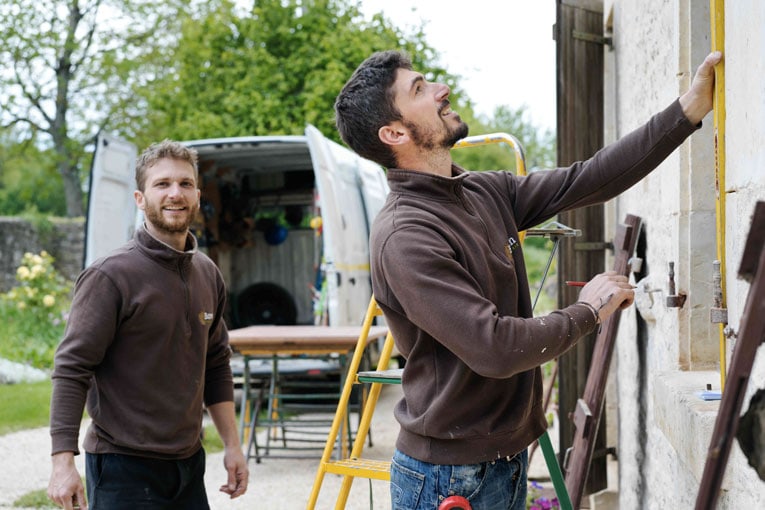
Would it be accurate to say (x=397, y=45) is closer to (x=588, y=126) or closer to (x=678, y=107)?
(x=588, y=126)

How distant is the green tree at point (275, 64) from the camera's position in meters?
16.1

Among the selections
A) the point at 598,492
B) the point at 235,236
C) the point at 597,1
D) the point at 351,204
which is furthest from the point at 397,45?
the point at 598,492

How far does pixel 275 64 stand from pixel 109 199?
8003 mm

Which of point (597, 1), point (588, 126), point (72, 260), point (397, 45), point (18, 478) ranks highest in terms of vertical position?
point (397, 45)

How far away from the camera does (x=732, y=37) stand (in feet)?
7.12

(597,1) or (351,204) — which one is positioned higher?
(597,1)

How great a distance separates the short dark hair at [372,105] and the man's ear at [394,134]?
13mm

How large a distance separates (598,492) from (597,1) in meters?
2.95

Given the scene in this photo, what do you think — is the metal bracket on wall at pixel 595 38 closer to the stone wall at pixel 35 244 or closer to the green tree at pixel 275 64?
the green tree at pixel 275 64

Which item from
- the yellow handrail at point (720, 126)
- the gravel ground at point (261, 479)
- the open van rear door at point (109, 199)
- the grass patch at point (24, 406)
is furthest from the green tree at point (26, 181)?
the yellow handrail at point (720, 126)

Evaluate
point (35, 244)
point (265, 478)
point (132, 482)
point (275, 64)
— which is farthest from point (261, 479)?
point (35, 244)

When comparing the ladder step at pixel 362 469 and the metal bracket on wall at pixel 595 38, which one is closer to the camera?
the ladder step at pixel 362 469

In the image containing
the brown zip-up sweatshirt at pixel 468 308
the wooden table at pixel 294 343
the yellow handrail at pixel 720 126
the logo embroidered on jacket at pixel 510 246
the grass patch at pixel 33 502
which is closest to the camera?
the brown zip-up sweatshirt at pixel 468 308

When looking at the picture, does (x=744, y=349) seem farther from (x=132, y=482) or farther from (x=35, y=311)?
(x=35, y=311)
